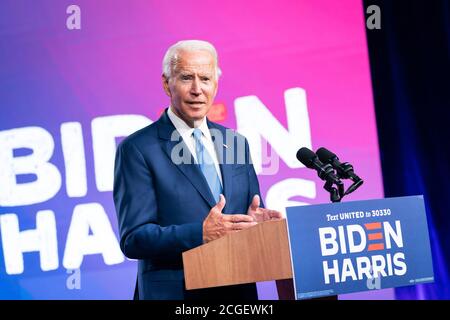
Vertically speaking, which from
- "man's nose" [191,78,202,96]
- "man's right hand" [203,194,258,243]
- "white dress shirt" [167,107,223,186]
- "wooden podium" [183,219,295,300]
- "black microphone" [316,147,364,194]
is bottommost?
"wooden podium" [183,219,295,300]

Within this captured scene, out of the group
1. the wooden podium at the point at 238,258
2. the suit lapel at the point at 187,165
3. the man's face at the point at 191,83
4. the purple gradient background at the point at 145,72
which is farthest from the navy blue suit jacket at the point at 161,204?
the purple gradient background at the point at 145,72

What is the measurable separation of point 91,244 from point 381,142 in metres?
2.07

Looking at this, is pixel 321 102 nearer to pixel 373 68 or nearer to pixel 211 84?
→ pixel 373 68

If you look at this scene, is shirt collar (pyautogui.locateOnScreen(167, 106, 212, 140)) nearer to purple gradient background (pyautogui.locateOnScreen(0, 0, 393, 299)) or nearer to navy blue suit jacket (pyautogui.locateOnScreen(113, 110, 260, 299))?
navy blue suit jacket (pyautogui.locateOnScreen(113, 110, 260, 299))

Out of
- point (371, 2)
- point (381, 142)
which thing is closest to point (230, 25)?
point (371, 2)

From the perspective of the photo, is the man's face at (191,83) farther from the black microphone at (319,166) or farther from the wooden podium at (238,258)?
the wooden podium at (238,258)

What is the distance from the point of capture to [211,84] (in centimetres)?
263

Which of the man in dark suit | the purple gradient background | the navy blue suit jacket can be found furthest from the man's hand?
the purple gradient background

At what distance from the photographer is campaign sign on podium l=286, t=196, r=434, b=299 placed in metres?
1.85

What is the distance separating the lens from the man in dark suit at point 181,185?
86.0 inches

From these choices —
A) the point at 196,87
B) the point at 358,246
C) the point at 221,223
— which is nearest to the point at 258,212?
the point at 221,223

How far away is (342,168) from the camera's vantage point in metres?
2.13

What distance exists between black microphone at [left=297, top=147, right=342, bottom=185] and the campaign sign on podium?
0.18 meters

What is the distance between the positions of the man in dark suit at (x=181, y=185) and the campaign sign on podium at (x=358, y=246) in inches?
8.4
